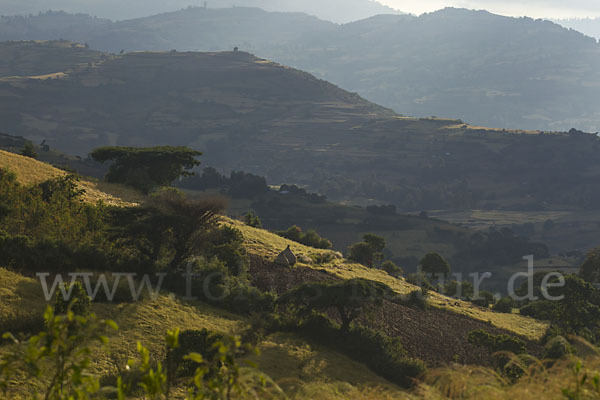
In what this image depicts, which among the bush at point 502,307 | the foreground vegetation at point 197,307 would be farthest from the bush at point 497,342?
the bush at point 502,307

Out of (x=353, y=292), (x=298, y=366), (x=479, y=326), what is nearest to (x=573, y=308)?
(x=479, y=326)

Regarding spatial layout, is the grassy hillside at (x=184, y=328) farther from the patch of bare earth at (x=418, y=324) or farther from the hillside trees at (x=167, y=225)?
the patch of bare earth at (x=418, y=324)

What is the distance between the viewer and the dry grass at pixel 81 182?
1822 inches

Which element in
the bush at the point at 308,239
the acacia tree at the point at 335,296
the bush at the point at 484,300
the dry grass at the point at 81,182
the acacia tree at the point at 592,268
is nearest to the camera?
the acacia tree at the point at 335,296

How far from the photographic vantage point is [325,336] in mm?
29359

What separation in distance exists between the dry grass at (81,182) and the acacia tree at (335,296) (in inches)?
920

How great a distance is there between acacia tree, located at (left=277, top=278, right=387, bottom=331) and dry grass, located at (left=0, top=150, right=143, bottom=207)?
23373 mm

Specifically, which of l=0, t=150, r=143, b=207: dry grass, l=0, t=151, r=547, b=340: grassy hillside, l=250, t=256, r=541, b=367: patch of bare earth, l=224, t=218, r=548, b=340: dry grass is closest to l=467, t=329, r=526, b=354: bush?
l=250, t=256, r=541, b=367: patch of bare earth

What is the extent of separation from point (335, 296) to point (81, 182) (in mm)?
32998

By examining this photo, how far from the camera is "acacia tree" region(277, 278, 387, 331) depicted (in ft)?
96.4

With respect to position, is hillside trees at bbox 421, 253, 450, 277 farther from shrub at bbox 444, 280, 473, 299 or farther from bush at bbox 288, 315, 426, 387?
bush at bbox 288, 315, 426, 387

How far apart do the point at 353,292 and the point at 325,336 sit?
110 inches

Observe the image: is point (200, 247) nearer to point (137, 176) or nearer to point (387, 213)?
point (137, 176)

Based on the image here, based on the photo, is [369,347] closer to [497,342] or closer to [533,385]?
[497,342]
